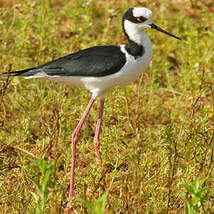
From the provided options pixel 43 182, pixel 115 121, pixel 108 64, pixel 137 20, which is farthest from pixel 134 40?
pixel 43 182

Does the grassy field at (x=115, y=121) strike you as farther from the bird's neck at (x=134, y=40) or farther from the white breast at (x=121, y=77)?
the bird's neck at (x=134, y=40)

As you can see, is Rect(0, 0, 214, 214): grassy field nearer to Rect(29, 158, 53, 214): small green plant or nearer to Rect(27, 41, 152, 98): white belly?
Rect(29, 158, 53, 214): small green plant

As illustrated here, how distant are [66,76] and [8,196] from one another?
0.94 meters

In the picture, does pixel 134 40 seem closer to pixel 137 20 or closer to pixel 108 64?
pixel 137 20

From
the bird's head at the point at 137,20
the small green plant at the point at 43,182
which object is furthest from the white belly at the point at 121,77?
the small green plant at the point at 43,182

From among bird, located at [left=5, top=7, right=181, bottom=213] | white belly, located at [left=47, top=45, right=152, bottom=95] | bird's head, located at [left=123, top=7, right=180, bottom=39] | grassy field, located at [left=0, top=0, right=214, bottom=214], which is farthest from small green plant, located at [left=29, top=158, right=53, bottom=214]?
bird's head, located at [left=123, top=7, right=180, bottom=39]

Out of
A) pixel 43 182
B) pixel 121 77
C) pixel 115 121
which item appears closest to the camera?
pixel 43 182

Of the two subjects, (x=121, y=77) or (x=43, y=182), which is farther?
(x=121, y=77)

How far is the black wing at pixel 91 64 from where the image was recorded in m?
3.39

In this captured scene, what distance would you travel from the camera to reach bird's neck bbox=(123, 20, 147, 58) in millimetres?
3410

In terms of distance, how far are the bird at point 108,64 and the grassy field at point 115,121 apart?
0.18 m

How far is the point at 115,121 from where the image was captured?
398 centimetres

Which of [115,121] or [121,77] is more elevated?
[121,77]

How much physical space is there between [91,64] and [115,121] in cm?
68
